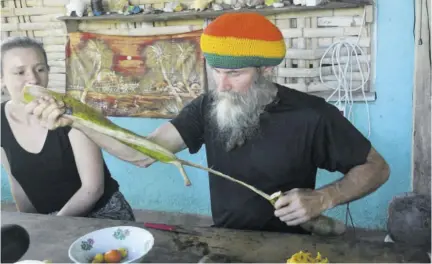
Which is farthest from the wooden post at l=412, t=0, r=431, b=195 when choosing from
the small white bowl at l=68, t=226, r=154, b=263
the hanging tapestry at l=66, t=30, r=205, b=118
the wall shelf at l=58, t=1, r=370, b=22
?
the small white bowl at l=68, t=226, r=154, b=263

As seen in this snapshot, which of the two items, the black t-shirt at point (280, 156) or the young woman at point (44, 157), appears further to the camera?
the young woman at point (44, 157)

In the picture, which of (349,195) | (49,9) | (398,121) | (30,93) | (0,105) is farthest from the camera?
(49,9)

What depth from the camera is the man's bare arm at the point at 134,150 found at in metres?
1.55

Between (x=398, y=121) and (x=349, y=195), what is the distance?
50.1 inches

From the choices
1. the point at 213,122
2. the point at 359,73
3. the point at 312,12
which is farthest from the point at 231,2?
the point at 213,122

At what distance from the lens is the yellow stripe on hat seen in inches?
58.1

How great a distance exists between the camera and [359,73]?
262cm

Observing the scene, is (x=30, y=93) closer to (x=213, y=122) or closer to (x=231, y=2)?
(x=213, y=122)

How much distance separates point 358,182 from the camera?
1.51 meters

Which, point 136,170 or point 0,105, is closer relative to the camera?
point 0,105

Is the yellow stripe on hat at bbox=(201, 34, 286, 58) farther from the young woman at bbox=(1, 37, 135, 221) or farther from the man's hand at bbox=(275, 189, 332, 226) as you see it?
the young woman at bbox=(1, 37, 135, 221)

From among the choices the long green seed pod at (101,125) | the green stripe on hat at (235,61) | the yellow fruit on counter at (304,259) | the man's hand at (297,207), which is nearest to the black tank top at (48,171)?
the long green seed pod at (101,125)

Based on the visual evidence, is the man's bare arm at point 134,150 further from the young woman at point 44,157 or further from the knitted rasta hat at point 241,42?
the knitted rasta hat at point 241,42

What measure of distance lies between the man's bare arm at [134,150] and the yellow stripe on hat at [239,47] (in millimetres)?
326
